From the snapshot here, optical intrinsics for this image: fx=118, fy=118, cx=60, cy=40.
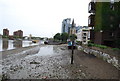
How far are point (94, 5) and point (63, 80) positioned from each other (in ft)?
75.7

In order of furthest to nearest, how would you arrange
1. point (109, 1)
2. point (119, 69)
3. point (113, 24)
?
point (109, 1) < point (113, 24) < point (119, 69)

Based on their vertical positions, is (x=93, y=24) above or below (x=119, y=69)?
above

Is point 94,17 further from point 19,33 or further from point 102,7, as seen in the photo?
point 19,33

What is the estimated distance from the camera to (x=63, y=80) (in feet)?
24.6

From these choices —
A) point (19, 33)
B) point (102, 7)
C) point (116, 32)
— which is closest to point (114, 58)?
point (116, 32)

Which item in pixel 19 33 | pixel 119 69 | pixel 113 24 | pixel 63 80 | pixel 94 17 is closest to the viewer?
pixel 63 80

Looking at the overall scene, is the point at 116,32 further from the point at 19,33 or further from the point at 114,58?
the point at 19,33

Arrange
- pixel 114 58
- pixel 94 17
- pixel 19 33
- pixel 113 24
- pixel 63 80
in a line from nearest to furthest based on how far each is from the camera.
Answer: pixel 63 80 → pixel 114 58 → pixel 113 24 → pixel 94 17 → pixel 19 33

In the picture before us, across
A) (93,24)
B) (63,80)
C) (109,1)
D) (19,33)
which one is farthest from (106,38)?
(19,33)

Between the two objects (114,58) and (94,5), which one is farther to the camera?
(94,5)

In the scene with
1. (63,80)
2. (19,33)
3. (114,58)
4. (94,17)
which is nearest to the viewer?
(63,80)

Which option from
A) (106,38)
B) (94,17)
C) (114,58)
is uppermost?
(94,17)

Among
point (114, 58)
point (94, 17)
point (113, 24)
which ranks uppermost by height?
point (94, 17)

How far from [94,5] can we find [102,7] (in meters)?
4.53
